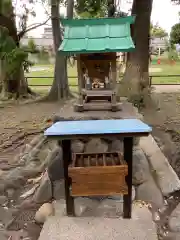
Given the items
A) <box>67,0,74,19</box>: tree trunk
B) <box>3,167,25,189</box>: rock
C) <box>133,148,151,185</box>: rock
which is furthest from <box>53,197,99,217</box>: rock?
<box>67,0,74,19</box>: tree trunk

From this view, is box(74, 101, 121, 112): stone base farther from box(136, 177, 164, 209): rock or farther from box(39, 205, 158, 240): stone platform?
box(39, 205, 158, 240): stone platform

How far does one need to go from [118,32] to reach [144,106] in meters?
4.83

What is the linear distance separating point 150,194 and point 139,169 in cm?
36

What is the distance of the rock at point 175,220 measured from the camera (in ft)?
9.39

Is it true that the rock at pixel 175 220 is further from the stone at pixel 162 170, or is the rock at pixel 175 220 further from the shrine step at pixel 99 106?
the shrine step at pixel 99 106

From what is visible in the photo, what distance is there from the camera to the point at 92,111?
377cm

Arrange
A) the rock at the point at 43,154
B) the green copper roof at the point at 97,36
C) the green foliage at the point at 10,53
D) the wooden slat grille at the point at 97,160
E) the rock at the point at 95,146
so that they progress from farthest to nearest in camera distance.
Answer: the green foliage at the point at 10,53 → the rock at the point at 43,154 → the rock at the point at 95,146 → the green copper roof at the point at 97,36 → the wooden slat grille at the point at 97,160

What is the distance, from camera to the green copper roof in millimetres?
3215

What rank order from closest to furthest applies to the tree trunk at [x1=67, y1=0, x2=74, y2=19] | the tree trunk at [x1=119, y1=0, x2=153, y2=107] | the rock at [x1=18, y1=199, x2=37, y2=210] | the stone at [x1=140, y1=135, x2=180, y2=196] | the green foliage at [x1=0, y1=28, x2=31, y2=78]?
the rock at [x1=18, y1=199, x2=37, y2=210] < the stone at [x1=140, y1=135, x2=180, y2=196] < the tree trunk at [x1=119, y1=0, x2=153, y2=107] < the green foliage at [x1=0, y1=28, x2=31, y2=78] < the tree trunk at [x1=67, y1=0, x2=74, y2=19]

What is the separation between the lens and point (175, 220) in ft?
9.73

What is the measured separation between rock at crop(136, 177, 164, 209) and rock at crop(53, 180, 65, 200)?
3.01 ft

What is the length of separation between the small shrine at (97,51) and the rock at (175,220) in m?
1.46

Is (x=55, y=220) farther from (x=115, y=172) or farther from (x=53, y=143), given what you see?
(x=53, y=143)

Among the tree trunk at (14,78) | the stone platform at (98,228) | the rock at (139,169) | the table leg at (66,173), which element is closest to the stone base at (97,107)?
the rock at (139,169)
